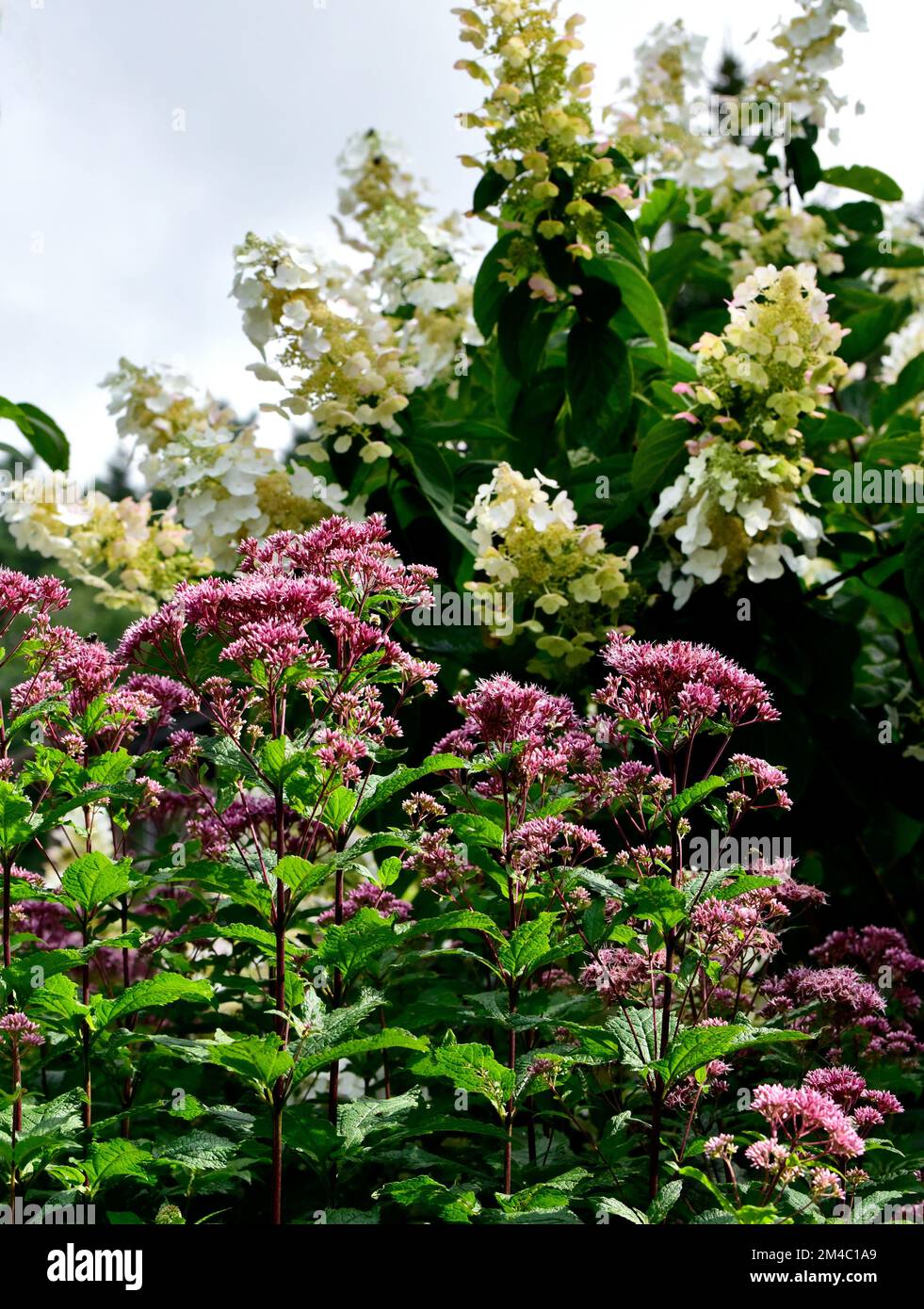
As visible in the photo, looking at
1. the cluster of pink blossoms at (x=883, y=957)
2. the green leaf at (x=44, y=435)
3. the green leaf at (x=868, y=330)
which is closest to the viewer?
the cluster of pink blossoms at (x=883, y=957)

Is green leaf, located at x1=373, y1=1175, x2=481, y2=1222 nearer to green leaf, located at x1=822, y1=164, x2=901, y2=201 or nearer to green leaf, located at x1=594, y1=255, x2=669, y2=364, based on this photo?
green leaf, located at x1=594, y1=255, x2=669, y2=364

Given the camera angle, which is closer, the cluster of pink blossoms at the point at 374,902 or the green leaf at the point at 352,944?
the green leaf at the point at 352,944

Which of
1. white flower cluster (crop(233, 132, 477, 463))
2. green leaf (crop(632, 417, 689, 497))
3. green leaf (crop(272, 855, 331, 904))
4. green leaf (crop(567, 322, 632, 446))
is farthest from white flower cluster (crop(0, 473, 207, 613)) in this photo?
green leaf (crop(272, 855, 331, 904))

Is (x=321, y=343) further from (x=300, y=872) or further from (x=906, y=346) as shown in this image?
(x=906, y=346)

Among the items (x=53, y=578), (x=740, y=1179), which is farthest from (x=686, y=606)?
(x=53, y=578)

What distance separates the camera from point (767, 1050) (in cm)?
212

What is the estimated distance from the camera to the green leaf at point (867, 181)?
3.96 meters

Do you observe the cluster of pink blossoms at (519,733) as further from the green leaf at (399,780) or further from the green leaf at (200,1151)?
the green leaf at (200,1151)

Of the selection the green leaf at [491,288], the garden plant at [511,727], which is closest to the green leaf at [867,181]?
the garden plant at [511,727]

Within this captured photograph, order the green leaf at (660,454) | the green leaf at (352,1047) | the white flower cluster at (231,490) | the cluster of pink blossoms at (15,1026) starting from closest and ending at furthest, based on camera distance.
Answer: the green leaf at (352,1047)
the cluster of pink blossoms at (15,1026)
the green leaf at (660,454)
the white flower cluster at (231,490)

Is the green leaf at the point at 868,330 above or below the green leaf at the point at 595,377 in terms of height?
above

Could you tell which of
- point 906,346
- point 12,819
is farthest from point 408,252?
point 12,819
